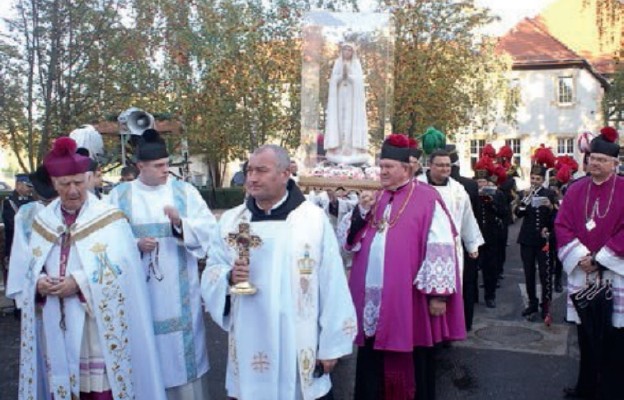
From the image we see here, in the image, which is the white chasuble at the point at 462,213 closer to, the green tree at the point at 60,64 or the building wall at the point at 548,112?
the green tree at the point at 60,64

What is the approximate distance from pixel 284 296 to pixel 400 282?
4.87ft

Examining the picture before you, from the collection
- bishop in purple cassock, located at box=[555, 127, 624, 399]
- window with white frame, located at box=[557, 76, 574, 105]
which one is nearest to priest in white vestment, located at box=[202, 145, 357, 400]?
bishop in purple cassock, located at box=[555, 127, 624, 399]

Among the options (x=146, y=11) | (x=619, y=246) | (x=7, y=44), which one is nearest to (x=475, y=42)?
(x=146, y=11)

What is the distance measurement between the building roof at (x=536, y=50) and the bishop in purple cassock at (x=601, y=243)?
31.3 metres

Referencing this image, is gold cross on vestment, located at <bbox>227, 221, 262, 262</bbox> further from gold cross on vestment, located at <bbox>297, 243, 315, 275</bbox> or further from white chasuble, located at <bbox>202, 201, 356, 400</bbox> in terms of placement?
gold cross on vestment, located at <bbox>297, 243, 315, 275</bbox>

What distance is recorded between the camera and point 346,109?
747 centimetres

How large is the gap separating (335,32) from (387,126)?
1.21 m

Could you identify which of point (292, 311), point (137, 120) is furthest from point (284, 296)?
point (137, 120)

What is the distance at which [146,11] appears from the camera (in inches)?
603

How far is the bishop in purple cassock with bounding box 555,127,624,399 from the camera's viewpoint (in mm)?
5457

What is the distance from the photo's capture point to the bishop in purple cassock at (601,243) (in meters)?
5.46

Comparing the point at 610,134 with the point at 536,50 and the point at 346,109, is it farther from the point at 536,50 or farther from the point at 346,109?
the point at 536,50

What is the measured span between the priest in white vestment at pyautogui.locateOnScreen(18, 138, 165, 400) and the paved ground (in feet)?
6.33

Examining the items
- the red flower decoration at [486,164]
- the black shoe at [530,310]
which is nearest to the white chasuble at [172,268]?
the black shoe at [530,310]
